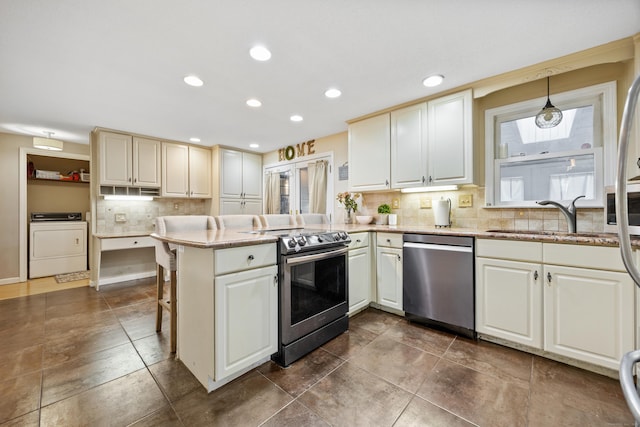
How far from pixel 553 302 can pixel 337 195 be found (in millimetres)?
2747

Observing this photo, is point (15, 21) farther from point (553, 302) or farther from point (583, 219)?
point (583, 219)

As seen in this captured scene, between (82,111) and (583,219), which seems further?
(82,111)

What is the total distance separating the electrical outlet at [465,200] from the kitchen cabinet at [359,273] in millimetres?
1054

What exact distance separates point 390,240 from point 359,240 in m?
0.31

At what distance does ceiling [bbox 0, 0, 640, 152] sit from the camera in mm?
1570

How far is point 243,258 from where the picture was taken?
1646 millimetres

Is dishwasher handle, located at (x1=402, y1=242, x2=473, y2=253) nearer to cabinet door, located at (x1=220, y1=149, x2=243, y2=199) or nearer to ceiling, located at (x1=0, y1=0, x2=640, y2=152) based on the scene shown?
ceiling, located at (x1=0, y1=0, x2=640, y2=152)

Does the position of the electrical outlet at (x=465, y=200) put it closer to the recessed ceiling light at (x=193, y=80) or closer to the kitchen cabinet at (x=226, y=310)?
the kitchen cabinet at (x=226, y=310)

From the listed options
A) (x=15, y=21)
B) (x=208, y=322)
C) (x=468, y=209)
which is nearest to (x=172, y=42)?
(x=15, y=21)

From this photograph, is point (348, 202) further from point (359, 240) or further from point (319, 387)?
point (319, 387)

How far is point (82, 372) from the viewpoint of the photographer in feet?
5.79

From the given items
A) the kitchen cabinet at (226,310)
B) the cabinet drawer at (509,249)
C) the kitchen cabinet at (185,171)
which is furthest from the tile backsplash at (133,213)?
the cabinet drawer at (509,249)

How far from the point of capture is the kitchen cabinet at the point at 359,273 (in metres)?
2.54

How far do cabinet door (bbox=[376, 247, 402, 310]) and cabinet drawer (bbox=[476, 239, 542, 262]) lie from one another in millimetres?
703
